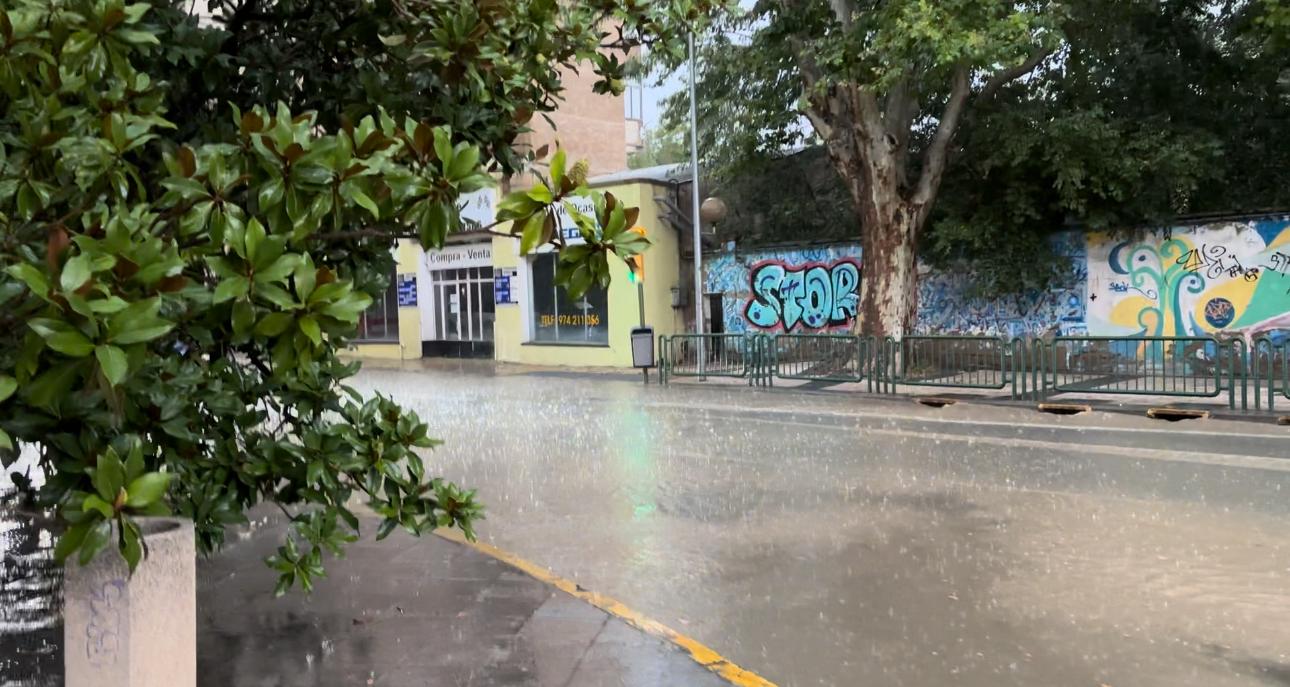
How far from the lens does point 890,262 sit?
57.5ft

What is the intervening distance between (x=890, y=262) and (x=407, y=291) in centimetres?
1515

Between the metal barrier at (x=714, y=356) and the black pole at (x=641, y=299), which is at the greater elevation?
the black pole at (x=641, y=299)

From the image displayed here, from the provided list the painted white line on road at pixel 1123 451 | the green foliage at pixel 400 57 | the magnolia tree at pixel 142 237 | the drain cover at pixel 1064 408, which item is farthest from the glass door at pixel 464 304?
the magnolia tree at pixel 142 237

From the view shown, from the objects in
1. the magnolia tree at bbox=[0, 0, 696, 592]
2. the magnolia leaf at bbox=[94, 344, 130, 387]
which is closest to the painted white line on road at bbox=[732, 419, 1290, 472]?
the magnolia tree at bbox=[0, 0, 696, 592]

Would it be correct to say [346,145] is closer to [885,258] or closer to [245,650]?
[245,650]

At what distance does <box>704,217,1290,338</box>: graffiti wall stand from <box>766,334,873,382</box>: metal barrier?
4278 millimetres

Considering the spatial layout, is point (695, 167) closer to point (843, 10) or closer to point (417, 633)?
point (843, 10)

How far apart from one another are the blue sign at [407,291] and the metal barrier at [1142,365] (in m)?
18.0

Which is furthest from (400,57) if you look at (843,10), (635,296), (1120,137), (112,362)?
(635,296)

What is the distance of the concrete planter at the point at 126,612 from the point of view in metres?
2.84

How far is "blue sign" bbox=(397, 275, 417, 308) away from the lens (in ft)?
90.3

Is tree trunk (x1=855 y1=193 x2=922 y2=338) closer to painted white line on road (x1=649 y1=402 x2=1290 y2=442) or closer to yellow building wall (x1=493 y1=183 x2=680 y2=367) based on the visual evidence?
painted white line on road (x1=649 y1=402 x2=1290 y2=442)

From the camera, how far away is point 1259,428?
435 inches

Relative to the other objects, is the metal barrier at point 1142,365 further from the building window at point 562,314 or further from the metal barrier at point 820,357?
the building window at point 562,314
